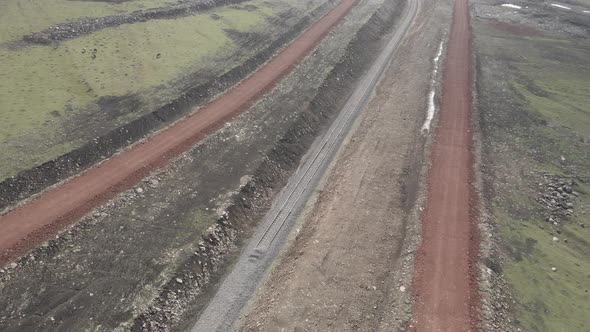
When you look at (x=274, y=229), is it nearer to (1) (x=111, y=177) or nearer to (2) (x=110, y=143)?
(1) (x=111, y=177)

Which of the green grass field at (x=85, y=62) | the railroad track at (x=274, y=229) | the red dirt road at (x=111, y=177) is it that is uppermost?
the green grass field at (x=85, y=62)

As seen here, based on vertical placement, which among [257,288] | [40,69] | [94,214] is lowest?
[257,288]

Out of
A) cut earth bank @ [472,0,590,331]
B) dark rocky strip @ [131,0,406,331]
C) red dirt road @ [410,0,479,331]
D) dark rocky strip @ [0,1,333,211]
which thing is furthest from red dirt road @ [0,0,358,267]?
cut earth bank @ [472,0,590,331]

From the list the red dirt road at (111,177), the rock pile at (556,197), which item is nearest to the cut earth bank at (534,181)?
→ the rock pile at (556,197)

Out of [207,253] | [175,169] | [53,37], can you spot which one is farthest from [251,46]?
[207,253]

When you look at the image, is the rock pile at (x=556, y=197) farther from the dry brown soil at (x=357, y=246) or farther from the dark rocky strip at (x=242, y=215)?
the dark rocky strip at (x=242, y=215)

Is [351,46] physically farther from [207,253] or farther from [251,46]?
[207,253]
